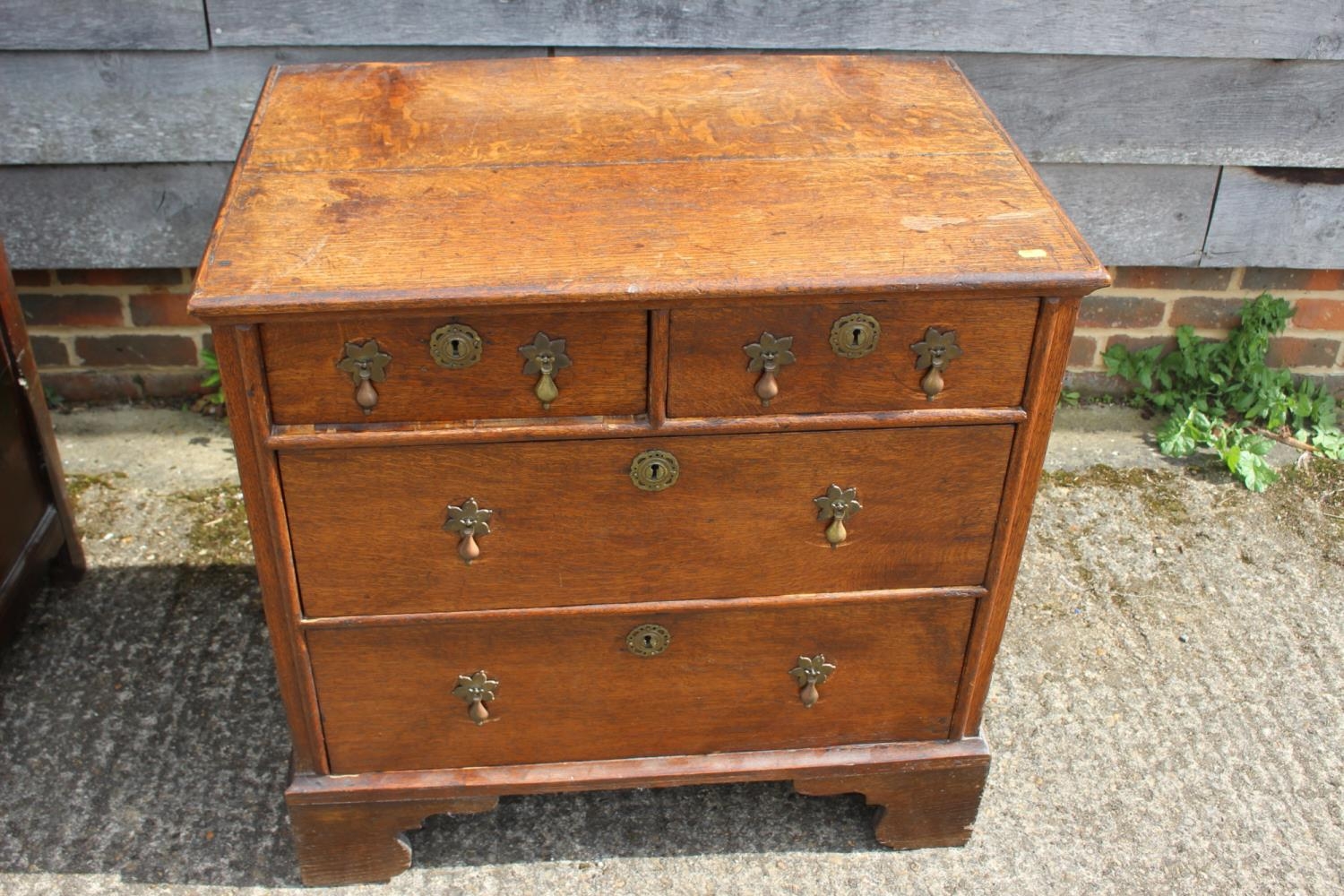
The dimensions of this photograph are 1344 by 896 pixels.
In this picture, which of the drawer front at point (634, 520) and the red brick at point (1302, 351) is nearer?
the drawer front at point (634, 520)

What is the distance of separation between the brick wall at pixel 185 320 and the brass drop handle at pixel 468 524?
151 centimetres

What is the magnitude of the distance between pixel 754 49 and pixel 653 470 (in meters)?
1.16

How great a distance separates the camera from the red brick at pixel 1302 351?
3129 millimetres

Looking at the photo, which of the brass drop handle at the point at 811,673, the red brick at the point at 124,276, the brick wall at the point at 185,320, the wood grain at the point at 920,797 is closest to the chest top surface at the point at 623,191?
the brass drop handle at the point at 811,673

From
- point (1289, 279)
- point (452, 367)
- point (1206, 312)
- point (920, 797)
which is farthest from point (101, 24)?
point (1289, 279)

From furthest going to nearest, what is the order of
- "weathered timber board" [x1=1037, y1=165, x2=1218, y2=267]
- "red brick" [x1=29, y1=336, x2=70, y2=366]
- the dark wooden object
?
"red brick" [x1=29, y1=336, x2=70, y2=366] → "weathered timber board" [x1=1037, y1=165, x2=1218, y2=267] → the dark wooden object

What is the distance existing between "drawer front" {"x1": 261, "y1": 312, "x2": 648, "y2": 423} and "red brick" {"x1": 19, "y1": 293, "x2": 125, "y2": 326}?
1605 mm

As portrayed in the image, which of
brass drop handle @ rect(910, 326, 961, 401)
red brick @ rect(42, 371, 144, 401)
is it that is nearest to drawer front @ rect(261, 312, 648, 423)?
brass drop handle @ rect(910, 326, 961, 401)

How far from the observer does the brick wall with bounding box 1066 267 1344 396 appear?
3.03m

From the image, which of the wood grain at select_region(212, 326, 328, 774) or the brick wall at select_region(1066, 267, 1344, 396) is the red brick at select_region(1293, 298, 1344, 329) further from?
the wood grain at select_region(212, 326, 328, 774)

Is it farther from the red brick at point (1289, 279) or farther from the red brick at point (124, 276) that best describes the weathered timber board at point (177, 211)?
the red brick at point (1289, 279)

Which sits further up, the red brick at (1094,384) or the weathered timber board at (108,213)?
the weathered timber board at (108,213)

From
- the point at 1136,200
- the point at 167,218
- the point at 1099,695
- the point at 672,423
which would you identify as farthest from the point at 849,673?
the point at 167,218

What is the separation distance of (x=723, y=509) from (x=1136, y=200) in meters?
1.55
